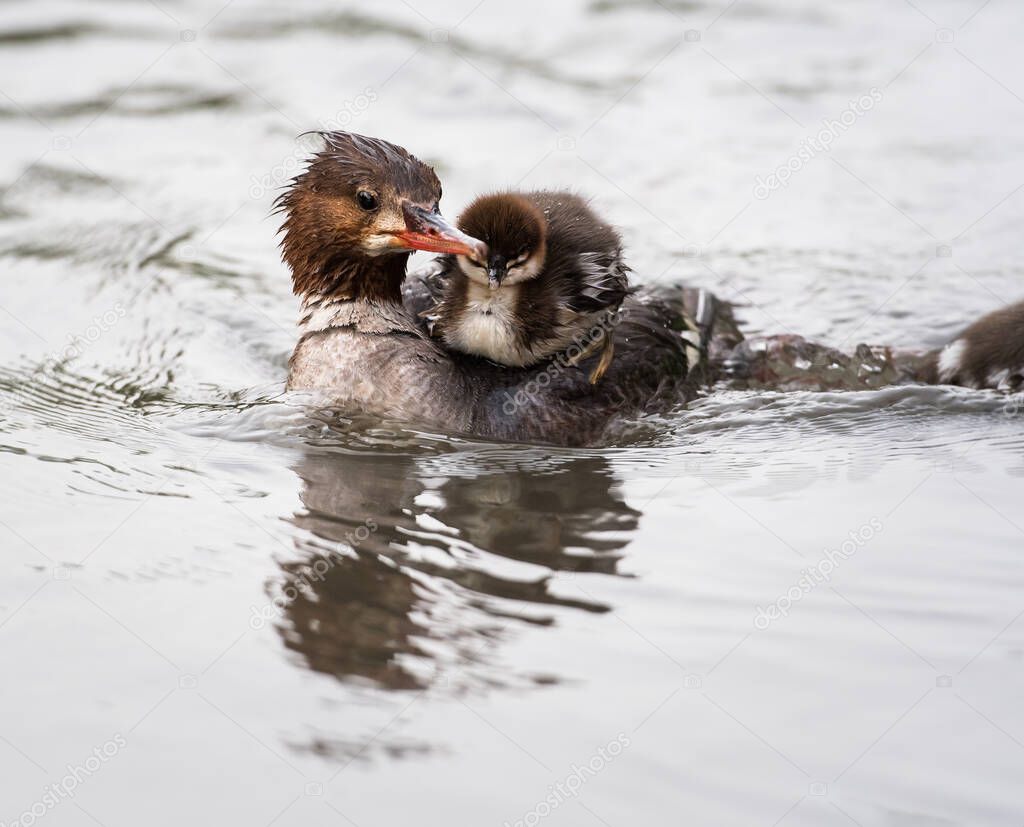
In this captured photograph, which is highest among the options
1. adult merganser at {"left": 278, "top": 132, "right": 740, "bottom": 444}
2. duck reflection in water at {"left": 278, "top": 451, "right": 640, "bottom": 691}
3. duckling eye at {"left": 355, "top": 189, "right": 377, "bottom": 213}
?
duckling eye at {"left": 355, "top": 189, "right": 377, "bottom": 213}

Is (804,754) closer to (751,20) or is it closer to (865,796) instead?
(865,796)

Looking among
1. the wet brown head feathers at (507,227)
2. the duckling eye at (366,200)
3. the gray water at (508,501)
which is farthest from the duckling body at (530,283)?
the gray water at (508,501)

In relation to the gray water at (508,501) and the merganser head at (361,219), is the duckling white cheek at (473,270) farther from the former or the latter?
the gray water at (508,501)

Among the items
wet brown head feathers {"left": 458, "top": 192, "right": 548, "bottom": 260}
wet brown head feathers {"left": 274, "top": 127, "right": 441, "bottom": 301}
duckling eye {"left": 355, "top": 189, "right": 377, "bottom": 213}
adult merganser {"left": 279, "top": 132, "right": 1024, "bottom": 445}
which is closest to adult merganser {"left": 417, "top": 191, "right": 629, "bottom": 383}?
wet brown head feathers {"left": 458, "top": 192, "right": 548, "bottom": 260}

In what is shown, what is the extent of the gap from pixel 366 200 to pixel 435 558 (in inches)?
69.1

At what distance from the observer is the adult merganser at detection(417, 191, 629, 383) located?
5.66m

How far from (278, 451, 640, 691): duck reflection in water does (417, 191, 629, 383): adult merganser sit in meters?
0.55

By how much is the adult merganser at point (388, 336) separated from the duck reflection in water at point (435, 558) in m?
0.28

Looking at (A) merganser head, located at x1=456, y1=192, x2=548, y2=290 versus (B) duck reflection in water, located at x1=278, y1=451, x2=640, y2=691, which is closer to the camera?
(B) duck reflection in water, located at x1=278, y1=451, x2=640, y2=691

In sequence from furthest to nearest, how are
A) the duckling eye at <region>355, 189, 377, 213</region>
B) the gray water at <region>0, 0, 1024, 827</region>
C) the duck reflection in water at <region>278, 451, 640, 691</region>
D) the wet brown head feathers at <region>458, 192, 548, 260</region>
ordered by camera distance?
the duckling eye at <region>355, 189, 377, 213</region> → the wet brown head feathers at <region>458, 192, 548, 260</region> → the duck reflection in water at <region>278, 451, 640, 691</region> → the gray water at <region>0, 0, 1024, 827</region>

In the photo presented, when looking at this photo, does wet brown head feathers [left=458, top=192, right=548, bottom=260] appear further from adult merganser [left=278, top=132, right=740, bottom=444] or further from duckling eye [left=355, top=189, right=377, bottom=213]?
duckling eye [left=355, top=189, right=377, bottom=213]

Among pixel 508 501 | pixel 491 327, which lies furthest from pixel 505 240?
pixel 508 501

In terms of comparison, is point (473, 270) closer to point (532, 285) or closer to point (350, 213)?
point (532, 285)

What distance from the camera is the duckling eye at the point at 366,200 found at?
576 centimetres
